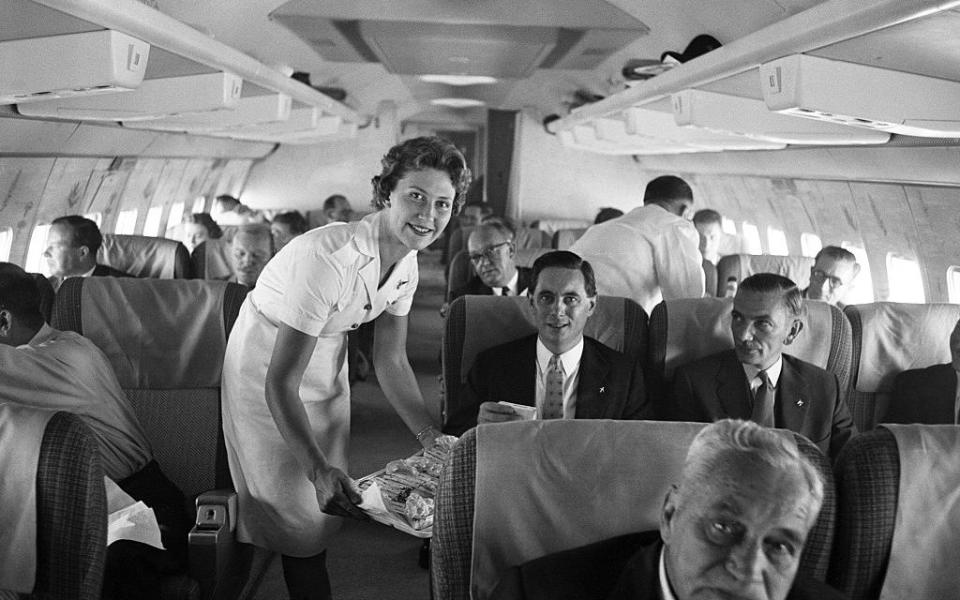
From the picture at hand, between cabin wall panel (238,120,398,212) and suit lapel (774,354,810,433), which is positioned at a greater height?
cabin wall panel (238,120,398,212)

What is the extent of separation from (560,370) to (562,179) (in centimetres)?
1299

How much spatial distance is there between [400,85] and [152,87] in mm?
8485

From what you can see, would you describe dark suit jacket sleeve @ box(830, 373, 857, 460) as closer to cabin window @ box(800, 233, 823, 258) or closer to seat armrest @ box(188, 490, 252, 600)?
seat armrest @ box(188, 490, 252, 600)

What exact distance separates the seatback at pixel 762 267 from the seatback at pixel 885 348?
316cm

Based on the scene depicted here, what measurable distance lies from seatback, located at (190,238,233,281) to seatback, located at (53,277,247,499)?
3463 mm

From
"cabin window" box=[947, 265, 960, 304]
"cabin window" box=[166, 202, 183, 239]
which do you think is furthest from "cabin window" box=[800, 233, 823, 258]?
"cabin window" box=[166, 202, 183, 239]

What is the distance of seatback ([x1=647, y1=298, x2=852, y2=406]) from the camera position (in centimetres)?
371

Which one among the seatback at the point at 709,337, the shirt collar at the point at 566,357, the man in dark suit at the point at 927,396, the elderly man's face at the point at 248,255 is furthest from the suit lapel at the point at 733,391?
the elderly man's face at the point at 248,255

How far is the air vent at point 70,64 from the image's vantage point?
3.58 m

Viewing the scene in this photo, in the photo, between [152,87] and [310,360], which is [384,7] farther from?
[310,360]

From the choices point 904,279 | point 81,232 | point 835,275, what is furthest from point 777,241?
point 81,232

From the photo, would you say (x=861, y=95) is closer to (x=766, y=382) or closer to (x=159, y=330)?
(x=766, y=382)

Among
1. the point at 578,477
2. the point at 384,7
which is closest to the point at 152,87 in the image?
the point at 384,7

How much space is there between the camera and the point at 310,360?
9.62ft
